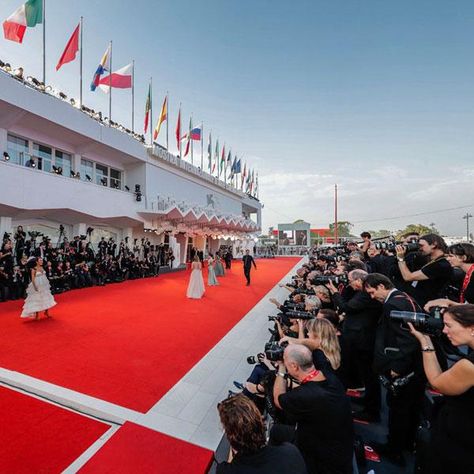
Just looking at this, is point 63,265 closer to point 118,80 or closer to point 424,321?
point 118,80

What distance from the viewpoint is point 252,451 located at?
4.76ft

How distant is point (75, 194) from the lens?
1322 centimetres

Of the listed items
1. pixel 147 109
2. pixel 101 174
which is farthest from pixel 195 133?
pixel 101 174

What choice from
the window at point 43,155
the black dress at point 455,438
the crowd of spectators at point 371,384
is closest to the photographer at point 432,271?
the crowd of spectators at point 371,384

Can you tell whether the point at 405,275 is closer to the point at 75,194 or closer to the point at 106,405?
the point at 106,405

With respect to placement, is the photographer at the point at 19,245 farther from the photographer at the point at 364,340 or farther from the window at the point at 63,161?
the photographer at the point at 364,340

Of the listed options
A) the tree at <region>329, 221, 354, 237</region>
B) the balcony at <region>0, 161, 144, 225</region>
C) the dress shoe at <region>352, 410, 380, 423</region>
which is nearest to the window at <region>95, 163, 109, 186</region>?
the balcony at <region>0, 161, 144, 225</region>

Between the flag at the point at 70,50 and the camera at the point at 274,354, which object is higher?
the flag at the point at 70,50

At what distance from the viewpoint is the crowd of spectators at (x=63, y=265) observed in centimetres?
890

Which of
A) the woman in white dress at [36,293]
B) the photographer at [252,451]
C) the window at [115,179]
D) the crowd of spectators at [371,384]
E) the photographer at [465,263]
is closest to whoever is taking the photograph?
the photographer at [252,451]

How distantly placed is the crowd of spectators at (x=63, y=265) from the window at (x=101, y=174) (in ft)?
17.5

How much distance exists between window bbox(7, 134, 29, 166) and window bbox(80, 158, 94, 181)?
126 inches

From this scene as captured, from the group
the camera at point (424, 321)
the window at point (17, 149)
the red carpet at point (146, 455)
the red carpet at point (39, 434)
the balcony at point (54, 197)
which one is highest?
the window at point (17, 149)

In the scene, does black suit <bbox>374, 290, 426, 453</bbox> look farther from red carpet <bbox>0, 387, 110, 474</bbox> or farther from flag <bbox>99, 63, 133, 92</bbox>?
flag <bbox>99, 63, 133, 92</bbox>
